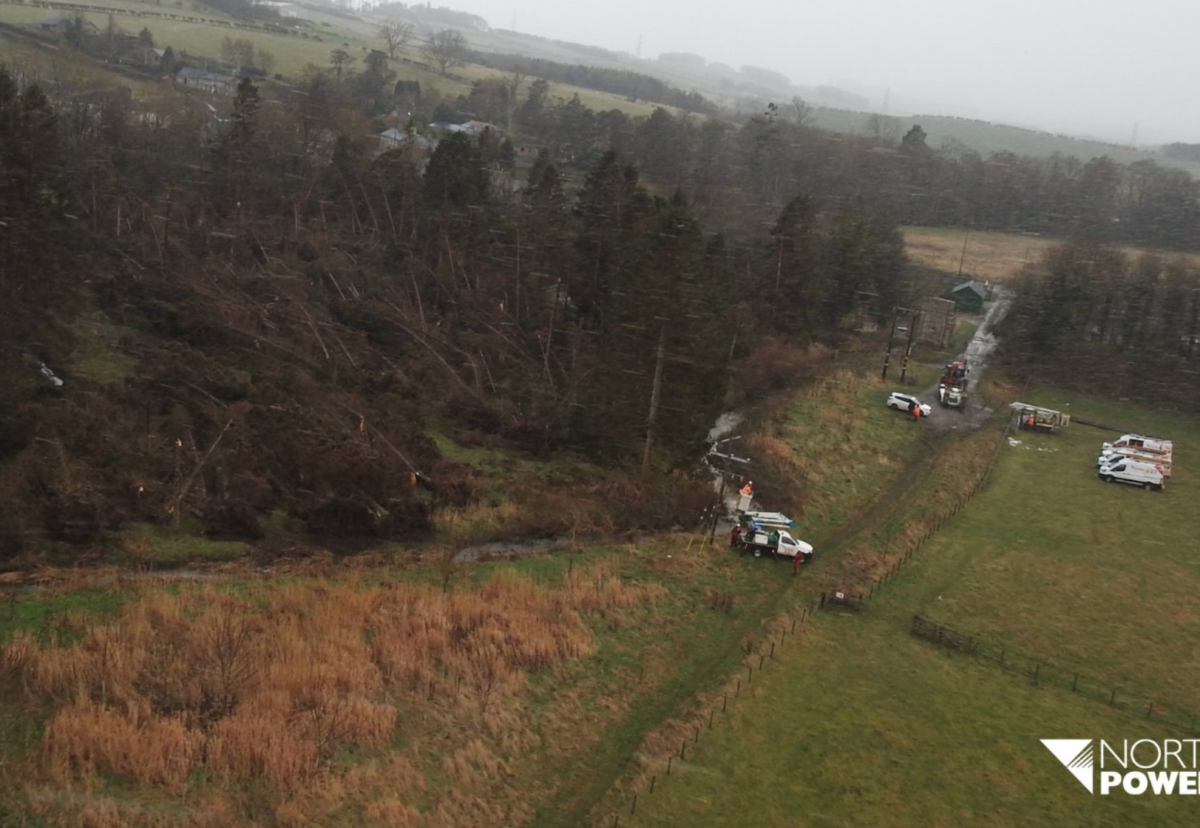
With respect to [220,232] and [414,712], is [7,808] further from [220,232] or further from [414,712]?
[220,232]

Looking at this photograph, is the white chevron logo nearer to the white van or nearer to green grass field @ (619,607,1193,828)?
green grass field @ (619,607,1193,828)

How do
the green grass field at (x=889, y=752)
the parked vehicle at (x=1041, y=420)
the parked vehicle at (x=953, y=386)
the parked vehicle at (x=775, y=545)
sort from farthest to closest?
the parked vehicle at (x=953, y=386) → the parked vehicle at (x=1041, y=420) → the parked vehicle at (x=775, y=545) → the green grass field at (x=889, y=752)

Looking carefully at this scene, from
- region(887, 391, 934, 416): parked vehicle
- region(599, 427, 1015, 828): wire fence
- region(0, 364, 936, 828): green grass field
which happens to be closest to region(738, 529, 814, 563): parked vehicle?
region(0, 364, 936, 828): green grass field

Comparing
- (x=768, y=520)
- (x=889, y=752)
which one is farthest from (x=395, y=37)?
(x=889, y=752)

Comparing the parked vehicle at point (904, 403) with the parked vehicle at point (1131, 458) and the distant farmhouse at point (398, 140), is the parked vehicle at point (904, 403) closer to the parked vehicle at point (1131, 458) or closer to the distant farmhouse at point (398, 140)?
the parked vehicle at point (1131, 458)

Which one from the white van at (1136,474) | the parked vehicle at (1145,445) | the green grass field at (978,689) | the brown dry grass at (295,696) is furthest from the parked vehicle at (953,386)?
the brown dry grass at (295,696)

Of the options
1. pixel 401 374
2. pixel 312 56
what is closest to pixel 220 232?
pixel 401 374

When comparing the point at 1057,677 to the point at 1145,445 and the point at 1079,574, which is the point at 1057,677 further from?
the point at 1145,445
